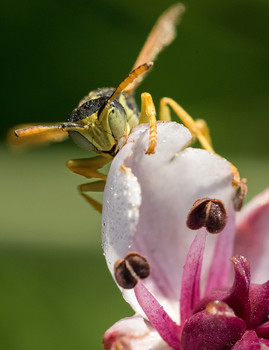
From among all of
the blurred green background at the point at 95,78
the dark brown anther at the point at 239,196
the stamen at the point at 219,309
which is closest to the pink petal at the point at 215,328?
the stamen at the point at 219,309

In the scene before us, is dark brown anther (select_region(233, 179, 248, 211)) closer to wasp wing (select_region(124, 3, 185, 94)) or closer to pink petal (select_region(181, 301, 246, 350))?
pink petal (select_region(181, 301, 246, 350))

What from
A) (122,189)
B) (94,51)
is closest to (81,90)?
(94,51)

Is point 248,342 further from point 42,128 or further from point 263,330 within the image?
point 42,128

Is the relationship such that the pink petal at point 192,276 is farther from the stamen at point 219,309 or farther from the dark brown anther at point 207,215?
the stamen at point 219,309

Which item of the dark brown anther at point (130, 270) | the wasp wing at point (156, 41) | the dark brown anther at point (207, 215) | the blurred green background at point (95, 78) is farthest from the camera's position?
the blurred green background at point (95, 78)

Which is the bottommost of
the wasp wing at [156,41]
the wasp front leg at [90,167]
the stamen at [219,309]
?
the stamen at [219,309]

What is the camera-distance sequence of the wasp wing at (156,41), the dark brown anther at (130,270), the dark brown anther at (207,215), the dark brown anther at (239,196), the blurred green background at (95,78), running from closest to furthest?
1. the dark brown anther at (130,270)
2. the dark brown anther at (207,215)
3. the dark brown anther at (239,196)
4. the wasp wing at (156,41)
5. the blurred green background at (95,78)
